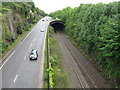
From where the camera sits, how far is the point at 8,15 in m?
38.3

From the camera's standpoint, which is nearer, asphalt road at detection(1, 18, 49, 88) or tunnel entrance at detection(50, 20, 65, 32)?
asphalt road at detection(1, 18, 49, 88)

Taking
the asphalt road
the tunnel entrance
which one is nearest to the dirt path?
the asphalt road

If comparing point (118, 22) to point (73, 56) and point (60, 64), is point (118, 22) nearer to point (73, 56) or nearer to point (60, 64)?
point (60, 64)

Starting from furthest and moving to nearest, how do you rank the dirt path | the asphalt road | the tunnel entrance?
the tunnel entrance, the dirt path, the asphalt road

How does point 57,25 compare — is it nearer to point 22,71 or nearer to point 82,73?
point 82,73

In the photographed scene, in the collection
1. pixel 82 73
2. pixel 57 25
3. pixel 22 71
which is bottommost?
pixel 82 73

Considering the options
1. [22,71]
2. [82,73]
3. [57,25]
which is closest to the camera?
[22,71]

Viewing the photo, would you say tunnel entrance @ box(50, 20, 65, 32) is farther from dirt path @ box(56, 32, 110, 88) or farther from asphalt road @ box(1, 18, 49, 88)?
asphalt road @ box(1, 18, 49, 88)

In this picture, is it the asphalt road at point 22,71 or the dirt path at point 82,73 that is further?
the dirt path at point 82,73

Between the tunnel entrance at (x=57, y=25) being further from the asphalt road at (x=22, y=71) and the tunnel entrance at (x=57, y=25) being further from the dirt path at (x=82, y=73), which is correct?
the asphalt road at (x=22, y=71)

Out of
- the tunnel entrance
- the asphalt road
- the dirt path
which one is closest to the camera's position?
the asphalt road

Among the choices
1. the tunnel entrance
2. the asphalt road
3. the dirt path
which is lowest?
the dirt path

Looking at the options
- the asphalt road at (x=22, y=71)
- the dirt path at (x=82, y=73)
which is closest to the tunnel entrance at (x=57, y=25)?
the dirt path at (x=82, y=73)

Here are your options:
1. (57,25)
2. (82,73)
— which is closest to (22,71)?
(82,73)
